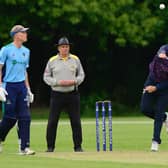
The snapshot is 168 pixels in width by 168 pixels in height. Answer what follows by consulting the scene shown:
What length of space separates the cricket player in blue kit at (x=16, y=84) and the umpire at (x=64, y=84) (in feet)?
2.61

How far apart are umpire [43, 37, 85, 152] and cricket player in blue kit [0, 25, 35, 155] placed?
797 millimetres

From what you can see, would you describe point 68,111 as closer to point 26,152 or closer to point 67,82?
point 67,82


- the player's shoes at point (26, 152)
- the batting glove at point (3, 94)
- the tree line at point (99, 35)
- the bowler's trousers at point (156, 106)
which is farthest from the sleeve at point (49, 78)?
the tree line at point (99, 35)

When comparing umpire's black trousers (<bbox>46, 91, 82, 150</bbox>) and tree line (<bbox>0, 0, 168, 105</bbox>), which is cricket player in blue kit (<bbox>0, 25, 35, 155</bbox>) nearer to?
umpire's black trousers (<bbox>46, 91, 82, 150</bbox>)

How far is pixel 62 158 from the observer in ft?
46.8

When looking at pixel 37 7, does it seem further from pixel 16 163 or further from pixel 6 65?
pixel 16 163

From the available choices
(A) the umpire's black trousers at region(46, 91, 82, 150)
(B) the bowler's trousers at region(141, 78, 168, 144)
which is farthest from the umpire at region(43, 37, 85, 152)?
(B) the bowler's trousers at region(141, 78, 168, 144)

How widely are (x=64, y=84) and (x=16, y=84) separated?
1037mm

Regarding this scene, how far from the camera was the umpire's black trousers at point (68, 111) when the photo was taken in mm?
16234

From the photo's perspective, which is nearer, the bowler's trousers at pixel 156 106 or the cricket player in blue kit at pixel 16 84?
the cricket player in blue kit at pixel 16 84

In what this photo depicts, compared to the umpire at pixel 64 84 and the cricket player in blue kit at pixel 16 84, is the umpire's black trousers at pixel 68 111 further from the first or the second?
the cricket player in blue kit at pixel 16 84

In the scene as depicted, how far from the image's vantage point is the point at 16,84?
15367mm

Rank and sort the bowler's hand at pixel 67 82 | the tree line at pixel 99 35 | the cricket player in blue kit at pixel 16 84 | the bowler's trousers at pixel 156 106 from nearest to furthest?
1. the cricket player in blue kit at pixel 16 84
2. the bowler's hand at pixel 67 82
3. the bowler's trousers at pixel 156 106
4. the tree line at pixel 99 35

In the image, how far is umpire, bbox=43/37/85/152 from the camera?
52.7 ft
